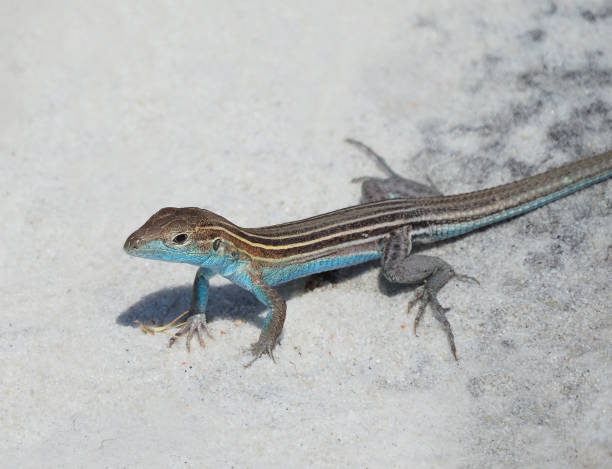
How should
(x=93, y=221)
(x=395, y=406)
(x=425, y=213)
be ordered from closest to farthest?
(x=395, y=406) < (x=425, y=213) < (x=93, y=221)

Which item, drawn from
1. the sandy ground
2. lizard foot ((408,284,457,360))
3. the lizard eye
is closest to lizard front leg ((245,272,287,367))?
the sandy ground

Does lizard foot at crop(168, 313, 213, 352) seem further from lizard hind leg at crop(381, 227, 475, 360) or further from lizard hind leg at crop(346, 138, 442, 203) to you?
lizard hind leg at crop(346, 138, 442, 203)

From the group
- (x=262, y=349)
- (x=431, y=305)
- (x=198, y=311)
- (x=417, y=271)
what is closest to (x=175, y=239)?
(x=198, y=311)

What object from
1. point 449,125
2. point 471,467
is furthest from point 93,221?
point 471,467

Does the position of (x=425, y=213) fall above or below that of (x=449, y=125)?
below

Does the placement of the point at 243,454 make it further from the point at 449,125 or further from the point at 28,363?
the point at 449,125

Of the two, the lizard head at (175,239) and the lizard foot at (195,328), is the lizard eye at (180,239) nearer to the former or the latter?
the lizard head at (175,239)
